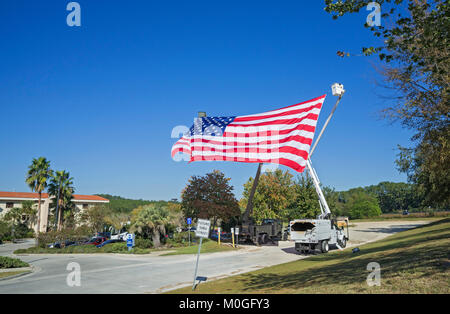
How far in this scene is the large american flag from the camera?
15156mm

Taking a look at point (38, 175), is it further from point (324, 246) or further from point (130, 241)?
point (324, 246)

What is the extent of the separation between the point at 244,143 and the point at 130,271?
9.23 meters

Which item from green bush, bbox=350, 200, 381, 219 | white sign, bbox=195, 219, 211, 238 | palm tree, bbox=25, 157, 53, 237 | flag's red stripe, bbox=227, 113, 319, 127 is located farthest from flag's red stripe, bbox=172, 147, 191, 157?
green bush, bbox=350, 200, 381, 219

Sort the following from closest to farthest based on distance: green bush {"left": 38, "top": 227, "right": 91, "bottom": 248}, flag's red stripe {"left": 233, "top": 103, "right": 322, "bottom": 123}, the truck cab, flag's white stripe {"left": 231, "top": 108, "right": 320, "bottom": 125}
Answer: flag's white stripe {"left": 231, "top": 108, "right": 320, "bottom": 125}
flag's red stripe {"left": 233, "top": 103, "right": 322, "bottom": 123}
the truck cab
green bush {"left": 38, "top": 227, "right": 91, "bottom": 248}

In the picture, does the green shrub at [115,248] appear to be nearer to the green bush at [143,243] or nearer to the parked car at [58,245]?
the green bush at [143,243]

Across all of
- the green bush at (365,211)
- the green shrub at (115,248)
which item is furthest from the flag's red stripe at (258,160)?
the green bush at (365,211)

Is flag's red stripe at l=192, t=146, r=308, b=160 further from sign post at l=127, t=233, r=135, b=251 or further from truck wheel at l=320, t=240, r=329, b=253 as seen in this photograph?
sign post at l=127, t=233, r=135, b=251

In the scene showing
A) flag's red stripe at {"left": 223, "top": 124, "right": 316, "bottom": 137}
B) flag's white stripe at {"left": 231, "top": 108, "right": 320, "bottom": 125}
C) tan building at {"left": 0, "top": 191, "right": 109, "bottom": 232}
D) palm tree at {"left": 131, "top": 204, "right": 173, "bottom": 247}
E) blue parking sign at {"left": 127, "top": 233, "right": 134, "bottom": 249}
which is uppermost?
Answer: flag's white stripe at {"left": 231, "top": 108, "right": 320, "bottom": 125}

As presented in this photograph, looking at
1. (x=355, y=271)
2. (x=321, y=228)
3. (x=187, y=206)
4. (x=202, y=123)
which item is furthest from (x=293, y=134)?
(x=187, y=206)

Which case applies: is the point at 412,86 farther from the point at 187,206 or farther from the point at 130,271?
the point at 187,206

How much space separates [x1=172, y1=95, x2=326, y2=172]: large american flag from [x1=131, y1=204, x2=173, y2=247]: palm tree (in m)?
14.7

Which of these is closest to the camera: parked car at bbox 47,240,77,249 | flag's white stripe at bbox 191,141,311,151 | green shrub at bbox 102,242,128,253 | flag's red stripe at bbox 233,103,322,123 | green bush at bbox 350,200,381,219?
flag's white stripe at bbox 191,141,311,151

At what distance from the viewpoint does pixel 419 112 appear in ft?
36.2

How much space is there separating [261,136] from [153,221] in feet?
60.6
